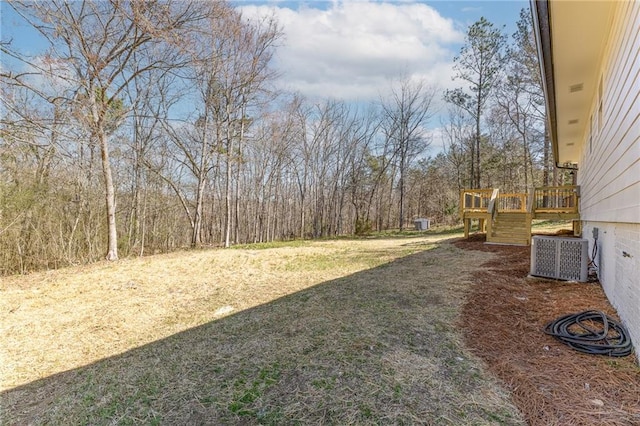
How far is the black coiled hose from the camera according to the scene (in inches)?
90.8

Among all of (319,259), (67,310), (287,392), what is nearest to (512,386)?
(287,392)

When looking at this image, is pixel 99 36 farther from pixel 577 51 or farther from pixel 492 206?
pixel 492 206

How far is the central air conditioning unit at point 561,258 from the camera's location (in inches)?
167

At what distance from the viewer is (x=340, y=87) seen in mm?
21109

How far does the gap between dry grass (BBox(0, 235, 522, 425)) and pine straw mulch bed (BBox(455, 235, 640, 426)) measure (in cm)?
16

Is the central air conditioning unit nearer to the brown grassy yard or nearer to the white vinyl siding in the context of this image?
the white vinyl siding

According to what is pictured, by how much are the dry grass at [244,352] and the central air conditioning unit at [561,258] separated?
1.05 meters

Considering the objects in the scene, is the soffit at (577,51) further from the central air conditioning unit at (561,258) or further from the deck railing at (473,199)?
the deck railing at (473,199)

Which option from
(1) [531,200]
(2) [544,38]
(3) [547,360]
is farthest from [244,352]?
(1) [531,200]

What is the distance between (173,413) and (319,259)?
549cm

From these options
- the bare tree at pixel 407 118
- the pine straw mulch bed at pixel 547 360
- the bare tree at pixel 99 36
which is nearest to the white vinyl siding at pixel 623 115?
the pine straw mulch bed at pixel 547 360

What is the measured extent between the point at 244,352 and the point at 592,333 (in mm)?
2942

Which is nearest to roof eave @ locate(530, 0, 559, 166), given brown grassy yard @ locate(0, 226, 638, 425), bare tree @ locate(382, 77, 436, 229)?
brown grassy yard @ locate(0, 226, 638, 425)

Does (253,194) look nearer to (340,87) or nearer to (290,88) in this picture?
(290,88)
